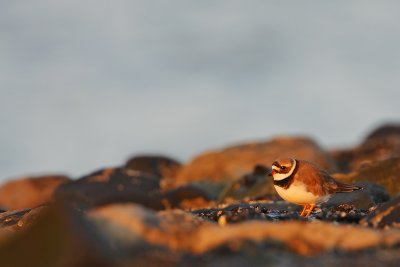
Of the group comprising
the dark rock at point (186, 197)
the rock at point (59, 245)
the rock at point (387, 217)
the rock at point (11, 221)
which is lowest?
the dark rock at point (186, 197)

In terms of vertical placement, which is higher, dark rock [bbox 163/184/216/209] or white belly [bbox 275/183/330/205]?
white belly [bbox 275/183/330/205]

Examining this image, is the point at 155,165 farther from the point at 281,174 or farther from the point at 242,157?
the point at 281,174

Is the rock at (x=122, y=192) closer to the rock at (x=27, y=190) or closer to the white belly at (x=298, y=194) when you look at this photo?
the rock at (x=27, y=190)

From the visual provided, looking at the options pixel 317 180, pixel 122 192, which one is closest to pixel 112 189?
pixel 122 192

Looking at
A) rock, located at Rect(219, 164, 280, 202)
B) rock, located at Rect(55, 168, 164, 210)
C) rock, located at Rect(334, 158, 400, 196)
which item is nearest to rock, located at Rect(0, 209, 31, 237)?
rock, located at Rect(55, 168, 164, 210)

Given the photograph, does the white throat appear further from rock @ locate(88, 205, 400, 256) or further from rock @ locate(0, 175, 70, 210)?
rock @ locate(0, 175, 70, 210)

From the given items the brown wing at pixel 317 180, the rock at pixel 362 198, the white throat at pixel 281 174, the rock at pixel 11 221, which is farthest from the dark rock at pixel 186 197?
the white throat at pixel 281 174

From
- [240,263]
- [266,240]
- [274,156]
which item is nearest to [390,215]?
[266,240]
